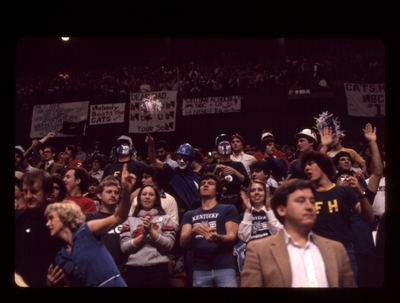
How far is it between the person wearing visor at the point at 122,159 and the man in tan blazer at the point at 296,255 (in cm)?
A: 119

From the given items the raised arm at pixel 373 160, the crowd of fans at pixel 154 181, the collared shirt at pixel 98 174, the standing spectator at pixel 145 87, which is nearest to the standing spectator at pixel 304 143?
the crowd of fans at pixel 154 181

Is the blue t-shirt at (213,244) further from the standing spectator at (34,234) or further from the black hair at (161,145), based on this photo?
the standing spectator at (34,234)

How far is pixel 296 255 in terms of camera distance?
3889 millimetres

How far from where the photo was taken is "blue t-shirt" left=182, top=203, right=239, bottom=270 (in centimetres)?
415

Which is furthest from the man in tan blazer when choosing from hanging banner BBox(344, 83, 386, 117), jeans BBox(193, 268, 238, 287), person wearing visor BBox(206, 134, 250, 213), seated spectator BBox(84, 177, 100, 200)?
seated spectator BBox(84, 177, 100, 200)

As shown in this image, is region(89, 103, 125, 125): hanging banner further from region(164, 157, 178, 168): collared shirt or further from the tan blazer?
the tan blazer

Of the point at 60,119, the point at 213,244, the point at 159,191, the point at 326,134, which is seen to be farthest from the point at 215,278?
the point at 60,119

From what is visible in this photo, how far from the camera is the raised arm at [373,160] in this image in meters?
4.23

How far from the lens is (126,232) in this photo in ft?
13.9

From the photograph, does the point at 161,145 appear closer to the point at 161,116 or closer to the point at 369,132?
the point at 161,116

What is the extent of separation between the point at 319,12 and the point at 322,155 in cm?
128

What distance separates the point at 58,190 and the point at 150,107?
1052mm

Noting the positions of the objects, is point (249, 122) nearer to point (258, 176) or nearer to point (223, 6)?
point (258, 176)

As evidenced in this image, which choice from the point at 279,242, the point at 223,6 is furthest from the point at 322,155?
the point at 223,6
